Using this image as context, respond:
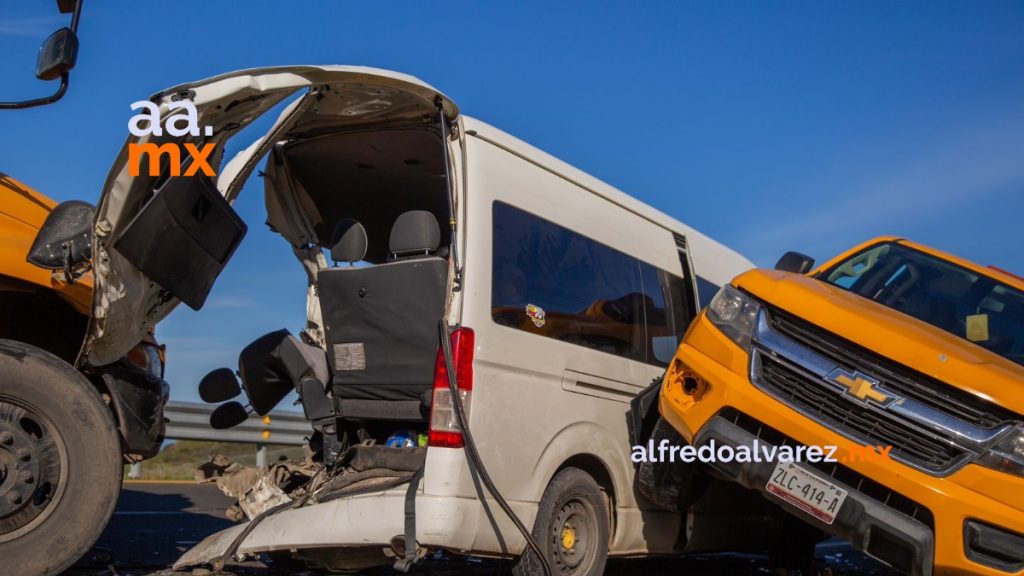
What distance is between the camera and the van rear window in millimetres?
5383

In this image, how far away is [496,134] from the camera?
18.4 ft

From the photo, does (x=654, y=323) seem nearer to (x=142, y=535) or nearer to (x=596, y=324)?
(x=596, y=324)

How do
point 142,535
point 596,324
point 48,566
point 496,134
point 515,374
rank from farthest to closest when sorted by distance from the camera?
point 142,535
point 596,324
point 496,134
point 515,374
point 48,566

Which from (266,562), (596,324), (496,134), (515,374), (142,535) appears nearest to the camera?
(515,374)

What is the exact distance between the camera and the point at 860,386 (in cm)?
506

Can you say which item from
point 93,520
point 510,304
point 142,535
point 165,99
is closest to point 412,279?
point 510,304

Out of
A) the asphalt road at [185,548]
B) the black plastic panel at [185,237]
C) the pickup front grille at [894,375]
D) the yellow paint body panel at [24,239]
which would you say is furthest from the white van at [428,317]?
the pickup front grille at [894,375]

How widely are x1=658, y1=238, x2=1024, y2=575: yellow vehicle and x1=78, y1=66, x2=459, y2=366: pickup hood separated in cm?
205

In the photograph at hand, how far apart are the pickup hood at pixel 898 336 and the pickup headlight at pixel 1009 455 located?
0.40 ft

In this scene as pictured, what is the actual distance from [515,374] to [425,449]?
62 cm

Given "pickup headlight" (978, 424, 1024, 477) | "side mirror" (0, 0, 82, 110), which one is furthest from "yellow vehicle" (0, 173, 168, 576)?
"pickup headlight" (978, 424, 1024, 477)

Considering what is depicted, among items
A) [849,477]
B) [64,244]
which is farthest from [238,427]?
[849,477]

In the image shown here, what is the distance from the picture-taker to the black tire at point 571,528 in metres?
5.27

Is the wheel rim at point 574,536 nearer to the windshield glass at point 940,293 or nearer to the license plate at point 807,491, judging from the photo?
the license plate at point 807,491
